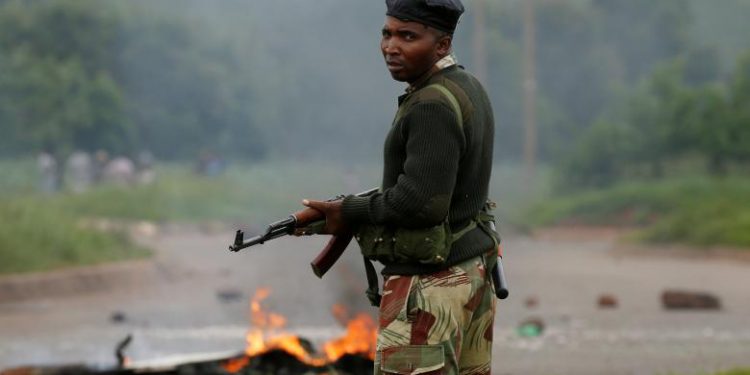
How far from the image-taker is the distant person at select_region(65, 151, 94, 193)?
1178 inches

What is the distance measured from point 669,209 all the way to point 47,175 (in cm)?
1243

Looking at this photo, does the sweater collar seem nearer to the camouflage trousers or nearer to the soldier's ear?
the soldier's ear

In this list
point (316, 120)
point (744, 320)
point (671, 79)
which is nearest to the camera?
point (744, 320)

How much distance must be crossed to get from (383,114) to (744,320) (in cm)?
2290

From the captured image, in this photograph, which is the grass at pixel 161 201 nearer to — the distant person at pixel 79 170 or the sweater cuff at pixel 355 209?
the distant person at pixel 79 170

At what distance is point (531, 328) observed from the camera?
1030 cm

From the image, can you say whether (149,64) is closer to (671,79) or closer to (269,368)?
(671,79)

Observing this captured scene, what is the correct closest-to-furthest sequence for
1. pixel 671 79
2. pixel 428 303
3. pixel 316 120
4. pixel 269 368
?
1. pixel 428 303
2. pixel 269 368
3. pixel 671 79
4. pixel 316 120

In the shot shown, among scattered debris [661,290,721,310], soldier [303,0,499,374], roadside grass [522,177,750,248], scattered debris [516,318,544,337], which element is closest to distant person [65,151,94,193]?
roadside grass [522,177,750,248]

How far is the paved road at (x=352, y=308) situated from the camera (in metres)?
9.15

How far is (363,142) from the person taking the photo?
32875 mm

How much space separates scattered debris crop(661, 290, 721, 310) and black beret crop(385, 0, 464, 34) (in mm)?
8480

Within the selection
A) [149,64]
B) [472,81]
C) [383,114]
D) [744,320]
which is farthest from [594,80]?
[472,81]

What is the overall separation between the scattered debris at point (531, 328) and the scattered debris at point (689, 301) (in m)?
2.06
